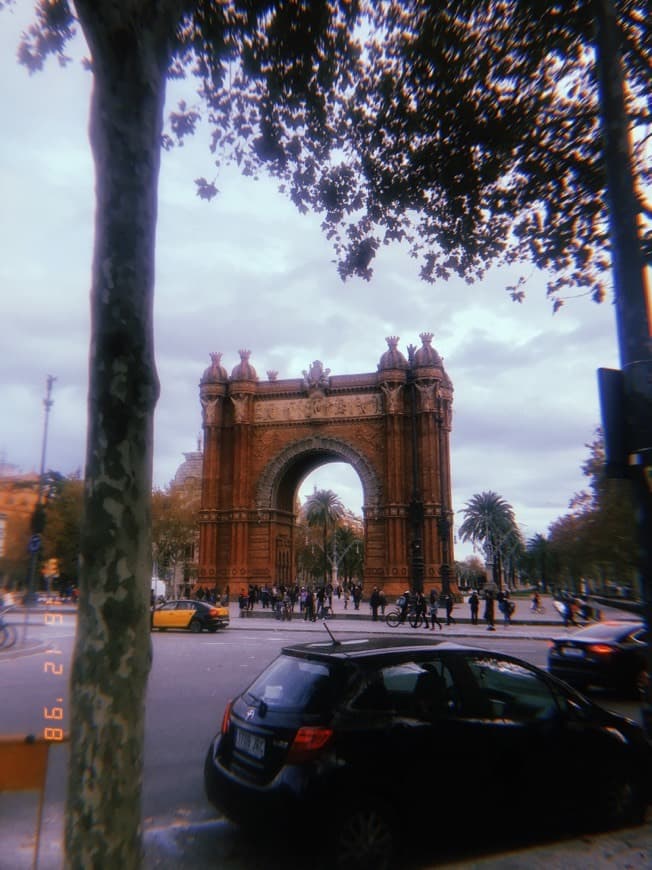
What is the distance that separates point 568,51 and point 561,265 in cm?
284

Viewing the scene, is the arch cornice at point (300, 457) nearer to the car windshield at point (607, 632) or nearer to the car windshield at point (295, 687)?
the car windshield at point (607, 632)

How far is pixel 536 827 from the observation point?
481 centimetres

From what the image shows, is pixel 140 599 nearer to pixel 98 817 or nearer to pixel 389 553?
pixel 98 817

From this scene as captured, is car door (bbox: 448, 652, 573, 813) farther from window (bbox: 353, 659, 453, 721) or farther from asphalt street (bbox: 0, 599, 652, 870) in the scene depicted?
asphalt street (bbox: 0, 599, 652, 870)

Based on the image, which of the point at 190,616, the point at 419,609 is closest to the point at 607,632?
the point at 190,616

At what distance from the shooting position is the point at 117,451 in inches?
108

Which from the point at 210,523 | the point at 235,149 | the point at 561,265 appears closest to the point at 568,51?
the point at 561,265

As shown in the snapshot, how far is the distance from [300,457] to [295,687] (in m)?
42.6

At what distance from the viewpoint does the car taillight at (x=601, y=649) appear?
10.6 m

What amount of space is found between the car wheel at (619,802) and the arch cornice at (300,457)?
3997 centimetres

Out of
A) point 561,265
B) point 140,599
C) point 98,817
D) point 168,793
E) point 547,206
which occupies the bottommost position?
point 168,793

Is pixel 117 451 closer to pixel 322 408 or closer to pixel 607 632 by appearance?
pixel 607 632

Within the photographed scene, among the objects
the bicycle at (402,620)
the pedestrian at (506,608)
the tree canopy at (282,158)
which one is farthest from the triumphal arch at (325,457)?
the tree canopy at (282,158)

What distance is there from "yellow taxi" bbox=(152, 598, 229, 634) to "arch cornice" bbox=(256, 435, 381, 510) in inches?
855
